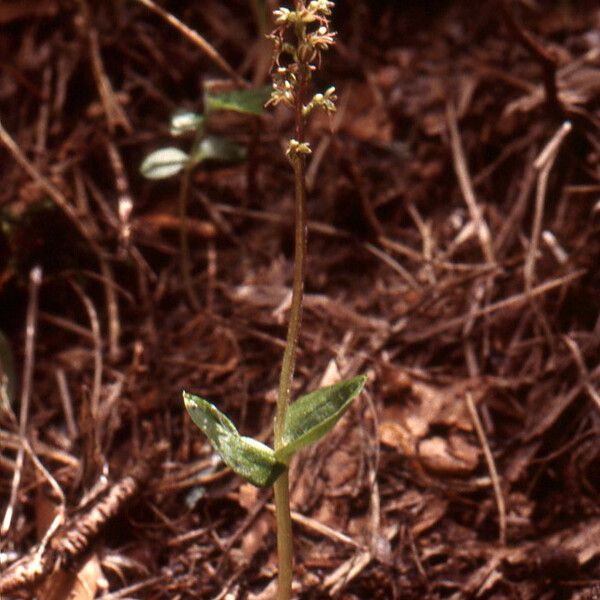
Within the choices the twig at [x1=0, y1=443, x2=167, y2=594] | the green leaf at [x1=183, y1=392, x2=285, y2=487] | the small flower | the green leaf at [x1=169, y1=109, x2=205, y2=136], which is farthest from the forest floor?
the small flower

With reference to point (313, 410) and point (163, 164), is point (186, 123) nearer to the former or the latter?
point (163, 164)

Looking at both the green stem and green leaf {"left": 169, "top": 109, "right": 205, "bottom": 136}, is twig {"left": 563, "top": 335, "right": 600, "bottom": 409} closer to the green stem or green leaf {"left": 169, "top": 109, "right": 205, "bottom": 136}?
the green stem

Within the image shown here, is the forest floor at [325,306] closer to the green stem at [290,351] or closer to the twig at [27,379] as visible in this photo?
the twig at [27,379]

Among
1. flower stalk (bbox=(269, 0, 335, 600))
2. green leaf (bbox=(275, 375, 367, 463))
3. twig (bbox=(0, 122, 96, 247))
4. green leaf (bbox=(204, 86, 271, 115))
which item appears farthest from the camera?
twig (bbox=(0, 122, 96, 247))

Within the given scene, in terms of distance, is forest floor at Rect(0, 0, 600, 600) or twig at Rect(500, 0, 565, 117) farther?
twig at Rect(500, 0, 565, 117)

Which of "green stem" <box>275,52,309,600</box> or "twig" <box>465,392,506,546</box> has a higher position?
"green stem" <box>275,52,309,600</box>

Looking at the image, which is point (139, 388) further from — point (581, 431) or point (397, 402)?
point (581, 431)

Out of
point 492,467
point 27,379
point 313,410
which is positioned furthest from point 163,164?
point 492,467
